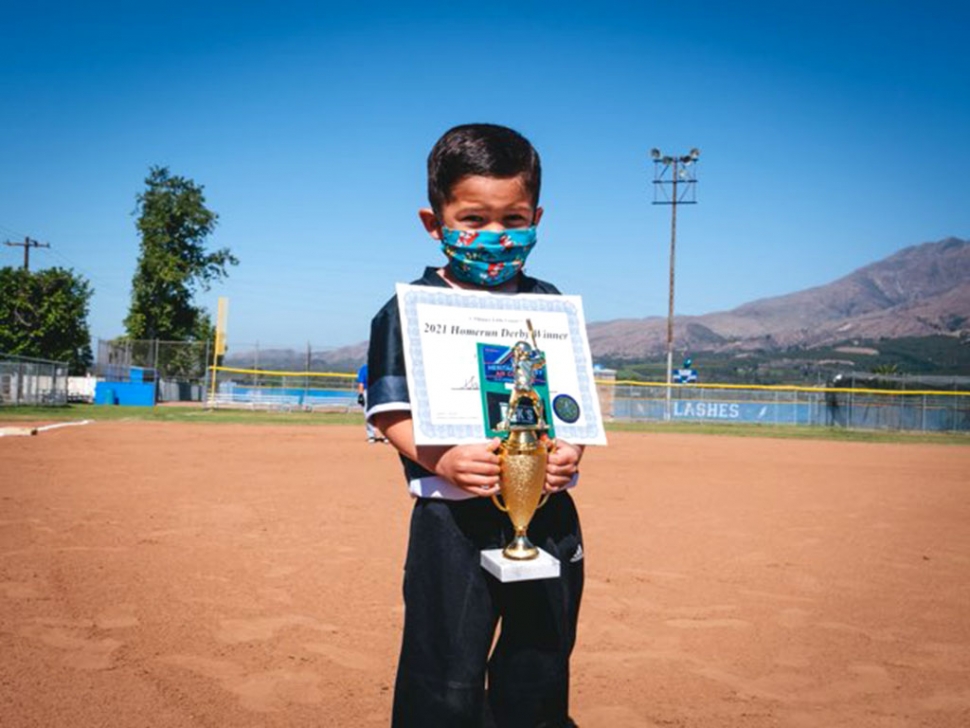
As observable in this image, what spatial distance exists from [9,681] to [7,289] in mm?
41820

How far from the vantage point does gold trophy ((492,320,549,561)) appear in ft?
5.46

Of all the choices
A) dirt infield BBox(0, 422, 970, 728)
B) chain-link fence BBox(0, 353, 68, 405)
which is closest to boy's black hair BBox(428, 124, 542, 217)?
dirt infield BBox(0, 422, 970, 728)

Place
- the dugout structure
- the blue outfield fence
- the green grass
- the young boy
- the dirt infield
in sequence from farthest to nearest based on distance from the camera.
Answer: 1. the dugout structure
2. the blue outfield fence
3. the green grass
4. the dirt infield
5. the young boy

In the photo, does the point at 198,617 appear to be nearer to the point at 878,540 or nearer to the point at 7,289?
the point at 878,540

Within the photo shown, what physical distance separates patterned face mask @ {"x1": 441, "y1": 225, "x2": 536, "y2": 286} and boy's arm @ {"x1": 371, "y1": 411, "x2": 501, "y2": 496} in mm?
435

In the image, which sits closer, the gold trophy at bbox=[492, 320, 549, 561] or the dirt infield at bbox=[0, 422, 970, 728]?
the gold trophy at bbox=[492, 320, 549, 561]

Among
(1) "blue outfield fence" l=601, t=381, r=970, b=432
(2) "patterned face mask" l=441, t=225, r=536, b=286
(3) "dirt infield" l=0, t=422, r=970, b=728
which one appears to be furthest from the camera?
(1) "blue outfield fence" l=601, t=381, r=970, b=432

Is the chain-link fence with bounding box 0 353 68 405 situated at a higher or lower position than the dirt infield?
higher

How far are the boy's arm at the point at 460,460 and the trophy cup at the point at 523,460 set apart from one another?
31 mm

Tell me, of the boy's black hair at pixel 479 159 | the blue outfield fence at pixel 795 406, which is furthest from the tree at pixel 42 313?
the boy's black hair at pixel 479 159

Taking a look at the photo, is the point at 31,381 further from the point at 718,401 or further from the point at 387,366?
the point at 387,366

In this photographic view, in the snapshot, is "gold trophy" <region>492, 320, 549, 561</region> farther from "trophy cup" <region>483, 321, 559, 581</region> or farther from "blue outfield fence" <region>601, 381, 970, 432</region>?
"blue outfield fence" <region>601, 381, 970, 432</region>

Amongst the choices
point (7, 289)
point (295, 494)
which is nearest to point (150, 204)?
point (7, 289)

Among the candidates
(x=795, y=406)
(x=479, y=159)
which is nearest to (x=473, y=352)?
(x=479, y=159)
